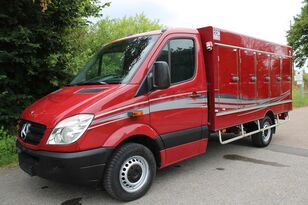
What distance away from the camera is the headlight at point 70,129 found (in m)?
3.96

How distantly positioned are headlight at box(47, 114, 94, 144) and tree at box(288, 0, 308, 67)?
122 feet

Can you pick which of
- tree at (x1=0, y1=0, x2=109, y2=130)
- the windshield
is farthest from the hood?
tree at (x1=0, y1=0, x2=109, y2=130)

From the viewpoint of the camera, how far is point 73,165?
3.93 metres

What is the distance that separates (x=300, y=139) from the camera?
880cm

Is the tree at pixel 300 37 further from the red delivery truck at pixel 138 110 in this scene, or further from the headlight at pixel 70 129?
the headlight at pixel 70 129

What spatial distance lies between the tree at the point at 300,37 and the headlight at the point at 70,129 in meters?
37.2

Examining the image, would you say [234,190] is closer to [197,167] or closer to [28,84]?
[197,167]

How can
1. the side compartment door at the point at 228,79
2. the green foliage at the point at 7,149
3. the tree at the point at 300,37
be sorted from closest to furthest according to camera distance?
the side compartment door at the point at 228,79, the green foliage at the point at 7,149, the tree at the point at 300,37

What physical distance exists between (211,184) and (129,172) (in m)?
1.46

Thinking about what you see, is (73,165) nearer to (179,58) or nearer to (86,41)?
(179,58)

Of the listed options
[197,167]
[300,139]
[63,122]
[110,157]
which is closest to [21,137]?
[63,122]

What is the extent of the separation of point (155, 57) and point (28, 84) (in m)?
4.66

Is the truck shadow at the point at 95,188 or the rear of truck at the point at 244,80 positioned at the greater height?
the rear of truck at the point at 244,80

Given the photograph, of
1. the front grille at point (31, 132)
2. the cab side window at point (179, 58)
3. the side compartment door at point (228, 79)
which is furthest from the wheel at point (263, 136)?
the front grille at point (31, 132)
